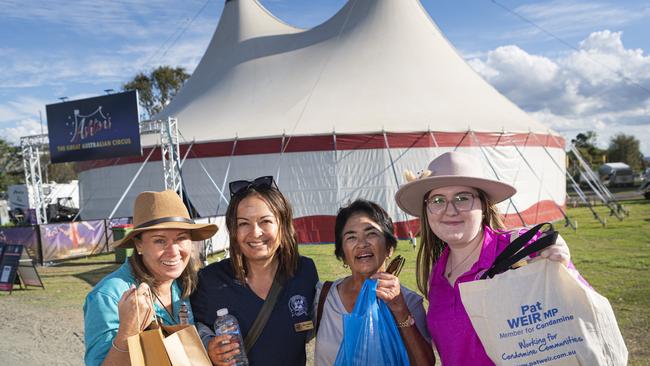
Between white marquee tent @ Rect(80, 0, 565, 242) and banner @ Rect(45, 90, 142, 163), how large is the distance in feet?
3.29

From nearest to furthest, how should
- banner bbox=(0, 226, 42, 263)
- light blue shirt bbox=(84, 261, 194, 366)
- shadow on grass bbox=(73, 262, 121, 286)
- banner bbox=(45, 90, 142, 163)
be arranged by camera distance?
1. light blue shirt bbox=(84, 261, 194, 366)
2. shadow on grass bbox=(73, 262, 121, 286)
3. banner bbox=(0, 226, 42, 263)
4. banner bbox=(45, 90, 142, 163)

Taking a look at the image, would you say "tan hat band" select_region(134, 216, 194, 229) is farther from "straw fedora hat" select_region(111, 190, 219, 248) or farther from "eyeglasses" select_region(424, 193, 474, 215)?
"eyeglasses" select_region(424, 193, 474, 215)

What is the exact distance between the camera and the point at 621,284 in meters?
6.65

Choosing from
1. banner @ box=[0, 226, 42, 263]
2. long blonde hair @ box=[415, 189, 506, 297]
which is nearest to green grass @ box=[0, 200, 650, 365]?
banner @ box=[0, 226, 42, 263]

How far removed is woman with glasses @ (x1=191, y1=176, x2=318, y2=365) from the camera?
2047 millimetres

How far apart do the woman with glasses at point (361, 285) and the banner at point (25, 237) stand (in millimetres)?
11368

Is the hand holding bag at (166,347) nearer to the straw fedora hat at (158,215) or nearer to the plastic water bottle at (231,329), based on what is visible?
the plastic water bottle at (231,329)

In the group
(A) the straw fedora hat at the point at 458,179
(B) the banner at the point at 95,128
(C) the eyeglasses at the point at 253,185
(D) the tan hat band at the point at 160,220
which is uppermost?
(B) the banner at the point at 95,128

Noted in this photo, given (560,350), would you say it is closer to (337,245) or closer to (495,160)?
(337,245)

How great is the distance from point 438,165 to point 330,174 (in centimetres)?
1009

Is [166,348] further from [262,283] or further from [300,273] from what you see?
[300,273]

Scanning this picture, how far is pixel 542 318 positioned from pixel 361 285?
79 centimetres

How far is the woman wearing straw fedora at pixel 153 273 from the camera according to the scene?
5.93ft

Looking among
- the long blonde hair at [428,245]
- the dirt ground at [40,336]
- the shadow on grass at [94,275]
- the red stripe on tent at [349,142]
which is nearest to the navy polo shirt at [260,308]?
the long blonde hair at [428,245]
